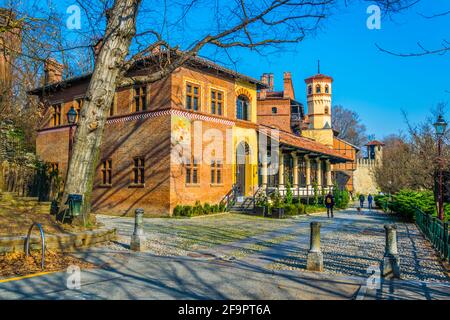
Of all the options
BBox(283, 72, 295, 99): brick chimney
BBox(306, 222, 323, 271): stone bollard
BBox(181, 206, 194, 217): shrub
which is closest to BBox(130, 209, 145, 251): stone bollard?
BBox(306, 222, 323, 271): stone bollard

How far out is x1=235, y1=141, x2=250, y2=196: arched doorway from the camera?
86.9 ft

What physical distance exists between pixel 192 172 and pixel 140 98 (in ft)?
17.7

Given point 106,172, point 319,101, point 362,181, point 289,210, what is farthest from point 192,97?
point 362,181

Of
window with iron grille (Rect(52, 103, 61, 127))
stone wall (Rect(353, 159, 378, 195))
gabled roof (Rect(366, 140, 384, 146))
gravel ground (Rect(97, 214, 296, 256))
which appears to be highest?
gabled roof (Rect(366, 140, 384, 146))

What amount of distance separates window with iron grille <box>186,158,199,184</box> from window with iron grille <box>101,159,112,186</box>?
5.31 metres

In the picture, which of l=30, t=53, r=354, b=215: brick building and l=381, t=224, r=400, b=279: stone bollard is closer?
l=381, t=224, r=400, b=279: stone bollard

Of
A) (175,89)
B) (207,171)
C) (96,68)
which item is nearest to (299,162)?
(207,171)

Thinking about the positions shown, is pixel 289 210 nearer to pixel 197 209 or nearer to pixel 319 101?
pixel 197 209

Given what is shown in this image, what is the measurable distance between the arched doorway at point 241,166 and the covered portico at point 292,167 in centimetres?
133

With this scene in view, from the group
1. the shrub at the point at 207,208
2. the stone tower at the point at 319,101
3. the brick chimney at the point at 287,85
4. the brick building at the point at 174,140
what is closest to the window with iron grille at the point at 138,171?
the brick building at the point at 174,140

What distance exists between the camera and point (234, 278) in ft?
23.6

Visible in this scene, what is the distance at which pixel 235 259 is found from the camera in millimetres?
9281

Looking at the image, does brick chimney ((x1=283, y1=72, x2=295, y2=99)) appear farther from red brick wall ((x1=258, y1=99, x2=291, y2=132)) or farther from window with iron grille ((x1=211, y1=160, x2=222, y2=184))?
window with iron grille ((x1=211, y1=160, x2=222, y2=184))

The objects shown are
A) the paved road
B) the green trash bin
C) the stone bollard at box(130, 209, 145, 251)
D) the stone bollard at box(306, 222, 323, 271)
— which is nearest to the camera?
the paved road
